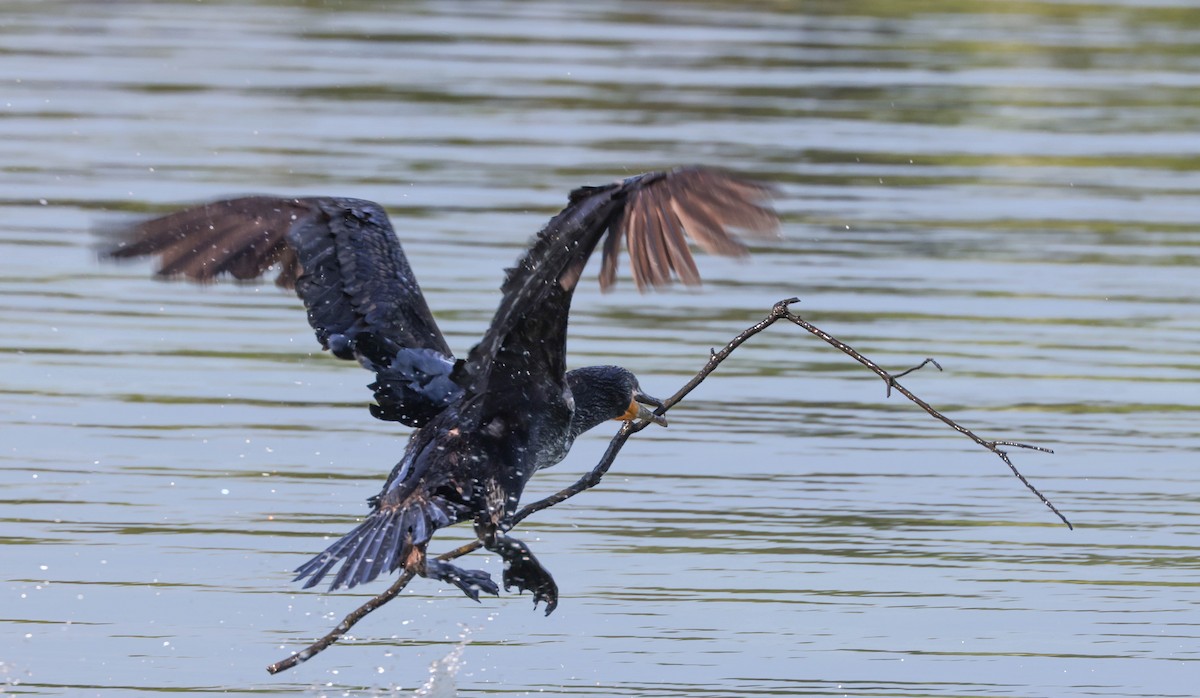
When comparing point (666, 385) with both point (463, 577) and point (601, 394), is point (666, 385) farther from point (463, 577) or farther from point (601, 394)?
point (463, 577)

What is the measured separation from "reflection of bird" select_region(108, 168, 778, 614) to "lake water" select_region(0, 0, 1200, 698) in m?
0.36

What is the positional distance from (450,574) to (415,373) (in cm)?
62

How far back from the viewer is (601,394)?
729cm

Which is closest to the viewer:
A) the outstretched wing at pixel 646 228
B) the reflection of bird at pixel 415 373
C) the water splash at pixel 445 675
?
the outstretched wing at pixel 646 228

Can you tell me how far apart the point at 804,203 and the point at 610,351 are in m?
3.92

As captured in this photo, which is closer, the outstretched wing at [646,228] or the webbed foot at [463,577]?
the outstretched wing at [646,228]

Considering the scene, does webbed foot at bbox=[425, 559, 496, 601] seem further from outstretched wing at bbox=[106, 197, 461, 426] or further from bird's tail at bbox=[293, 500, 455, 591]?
outstretched wing at bbox=[106, 197, 461, 426]

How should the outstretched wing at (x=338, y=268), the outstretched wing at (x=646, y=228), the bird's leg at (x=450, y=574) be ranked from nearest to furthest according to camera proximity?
the outstretched wing at (x=646, y=228) < the bird's leg at (x=450, y=574) < the outstretched wing at (x=338, y=268)

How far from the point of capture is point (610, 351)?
10.3 m

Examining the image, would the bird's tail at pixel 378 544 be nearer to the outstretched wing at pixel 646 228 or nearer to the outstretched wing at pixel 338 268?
the outstretched wing at pixel 338 268

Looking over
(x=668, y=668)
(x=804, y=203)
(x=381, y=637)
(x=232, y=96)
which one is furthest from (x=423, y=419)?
(x=232, y=96)

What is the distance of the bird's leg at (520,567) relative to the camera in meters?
6.68

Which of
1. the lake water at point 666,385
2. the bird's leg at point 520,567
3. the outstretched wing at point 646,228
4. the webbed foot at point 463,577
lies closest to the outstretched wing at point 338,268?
the bird's leg at point 520,567

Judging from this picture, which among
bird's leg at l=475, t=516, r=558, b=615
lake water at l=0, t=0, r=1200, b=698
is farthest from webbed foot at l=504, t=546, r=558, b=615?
lake water at l=0, t=0, r=1200, b=698
